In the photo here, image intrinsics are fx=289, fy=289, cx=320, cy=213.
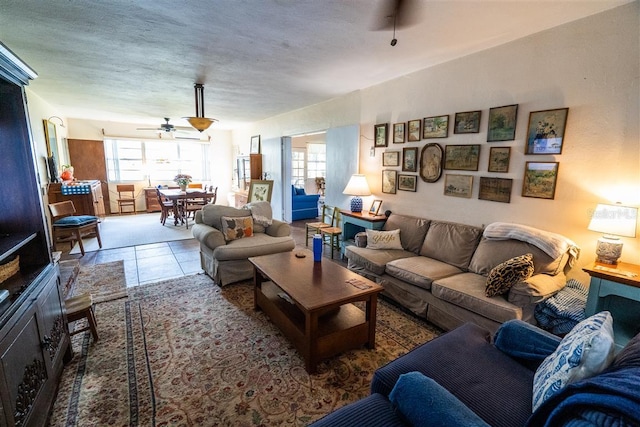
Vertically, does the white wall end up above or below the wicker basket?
above

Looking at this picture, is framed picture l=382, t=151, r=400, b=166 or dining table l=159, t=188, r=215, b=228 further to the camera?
dining table l=159, t=188, r=215, b=228

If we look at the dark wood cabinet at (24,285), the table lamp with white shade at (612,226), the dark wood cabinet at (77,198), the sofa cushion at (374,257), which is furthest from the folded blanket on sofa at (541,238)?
the dark wood cabinet at (77,198)

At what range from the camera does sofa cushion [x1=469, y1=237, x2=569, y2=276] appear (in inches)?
92.4

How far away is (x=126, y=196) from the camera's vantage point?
8273mm

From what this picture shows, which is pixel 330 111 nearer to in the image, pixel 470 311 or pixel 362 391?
pixel 470 311

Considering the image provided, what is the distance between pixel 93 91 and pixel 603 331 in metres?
6.22

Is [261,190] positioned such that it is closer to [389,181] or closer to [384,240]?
[389,181]

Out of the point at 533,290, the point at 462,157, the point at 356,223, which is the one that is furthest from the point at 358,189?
the point at 533,290

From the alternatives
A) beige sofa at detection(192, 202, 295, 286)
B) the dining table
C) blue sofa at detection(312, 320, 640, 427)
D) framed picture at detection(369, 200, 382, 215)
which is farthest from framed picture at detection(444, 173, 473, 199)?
the dining table

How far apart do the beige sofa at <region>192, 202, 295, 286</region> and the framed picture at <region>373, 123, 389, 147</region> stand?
1.78m

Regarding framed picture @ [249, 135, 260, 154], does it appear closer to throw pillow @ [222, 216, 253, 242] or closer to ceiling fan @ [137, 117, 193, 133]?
ceiling fan @ [137, 117, 193, 133]

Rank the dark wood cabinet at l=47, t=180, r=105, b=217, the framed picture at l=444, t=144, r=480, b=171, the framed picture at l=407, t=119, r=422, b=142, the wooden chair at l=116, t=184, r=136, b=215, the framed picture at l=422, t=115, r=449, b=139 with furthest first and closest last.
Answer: the wooden chair at l=116, t=184, r=136, b=215 < the dark wood cabinet at l=47, t=180, r=105, b=217 < the framed picture at l=407, t=119, r=422, b=142 < the framed picture at l=422, t=115, r=449, b=139 < the framed picture at l=444, t=144, r=480, b=171

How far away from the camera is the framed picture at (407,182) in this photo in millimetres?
3692

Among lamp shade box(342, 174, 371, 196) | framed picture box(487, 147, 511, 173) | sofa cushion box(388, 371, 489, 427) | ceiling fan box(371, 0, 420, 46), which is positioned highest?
ceiling fan box(371, 0, 420, 46)
